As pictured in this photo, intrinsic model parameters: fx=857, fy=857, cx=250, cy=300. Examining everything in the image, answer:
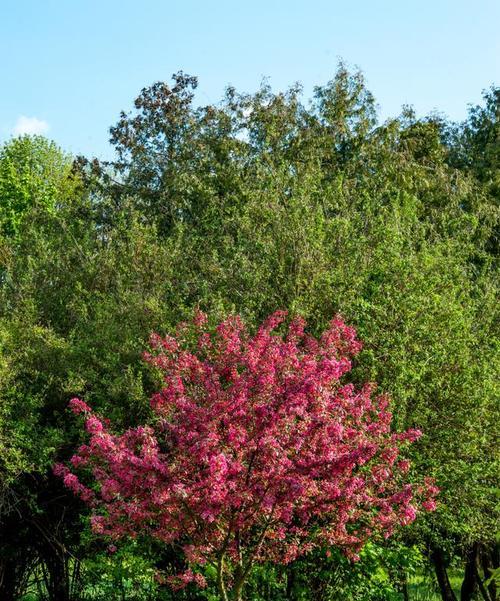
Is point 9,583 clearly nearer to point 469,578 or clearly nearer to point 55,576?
point 55,576

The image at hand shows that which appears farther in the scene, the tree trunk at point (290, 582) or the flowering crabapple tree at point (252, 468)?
the tree trunk at point (290, 582)

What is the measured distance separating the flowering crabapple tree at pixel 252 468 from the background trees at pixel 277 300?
2.10 meters

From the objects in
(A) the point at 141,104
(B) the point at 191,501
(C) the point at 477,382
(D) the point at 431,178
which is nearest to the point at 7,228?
(A) the point at 141,104

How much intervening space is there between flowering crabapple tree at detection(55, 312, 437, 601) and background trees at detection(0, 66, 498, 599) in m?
2.10

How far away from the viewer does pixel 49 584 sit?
1441 cm

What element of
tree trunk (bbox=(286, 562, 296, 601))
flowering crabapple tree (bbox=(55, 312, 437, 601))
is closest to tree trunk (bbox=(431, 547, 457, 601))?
tree trunk (bbox=(286, 562, 296, 601))

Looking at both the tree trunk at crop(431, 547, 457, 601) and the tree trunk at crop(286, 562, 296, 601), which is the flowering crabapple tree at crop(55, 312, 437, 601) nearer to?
the tree trunk at crop(286, 562, 296, 601)

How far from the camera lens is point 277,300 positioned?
13.6m

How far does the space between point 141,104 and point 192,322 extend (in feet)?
44.8

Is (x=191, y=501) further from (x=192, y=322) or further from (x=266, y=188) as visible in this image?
(x=266, y=188)

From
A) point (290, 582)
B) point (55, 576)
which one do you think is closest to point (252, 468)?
point (290, 582)

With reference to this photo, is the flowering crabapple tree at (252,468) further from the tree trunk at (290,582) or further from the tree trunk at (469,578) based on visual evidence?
the tree trunk at (469,578)

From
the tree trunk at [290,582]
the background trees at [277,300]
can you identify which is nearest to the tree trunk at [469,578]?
the background trees at [277,300]

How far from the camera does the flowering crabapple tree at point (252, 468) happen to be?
8.39 m
